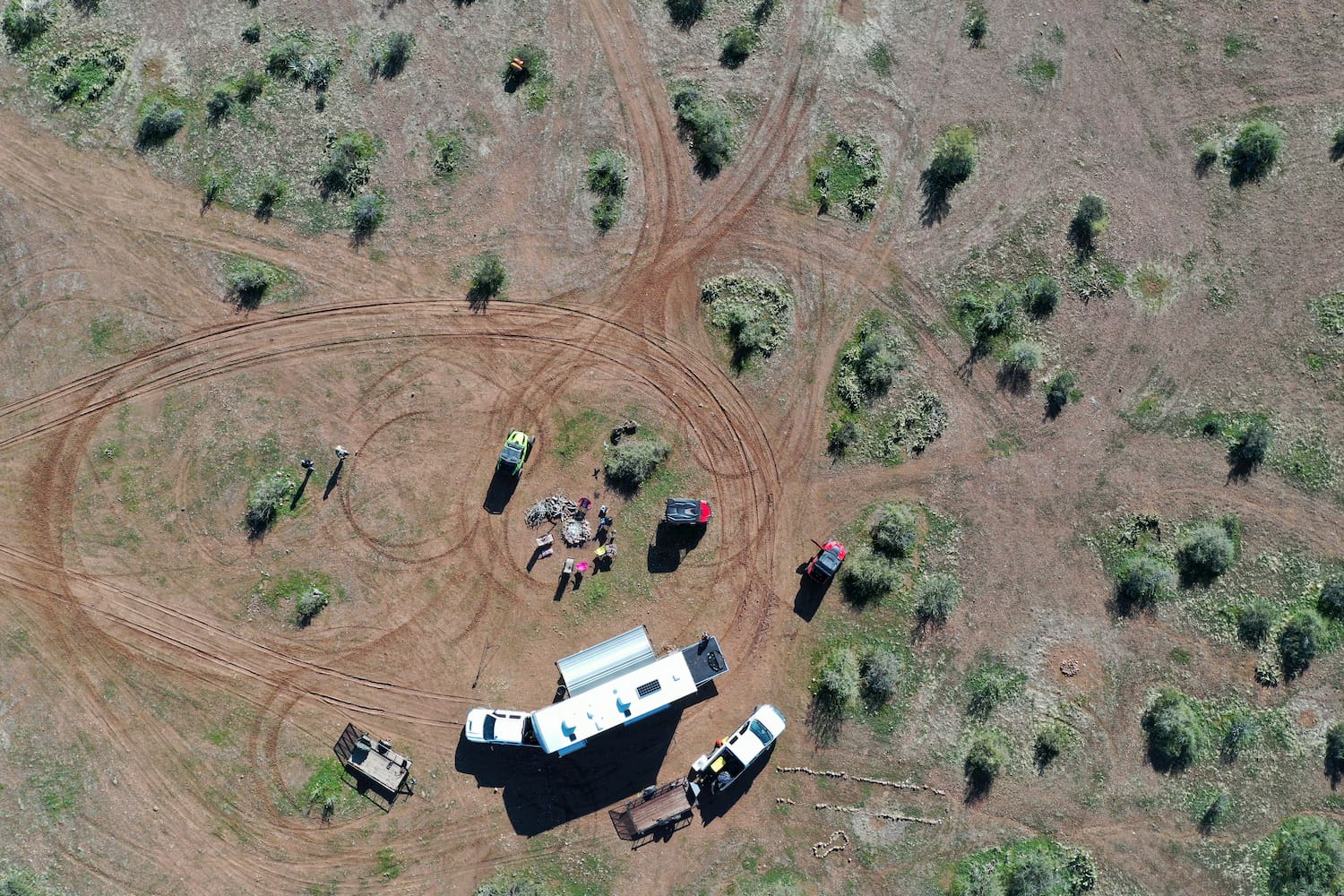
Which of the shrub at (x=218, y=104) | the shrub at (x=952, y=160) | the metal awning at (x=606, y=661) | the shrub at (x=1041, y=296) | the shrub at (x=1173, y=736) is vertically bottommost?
the shrub at (x=1173, y=736)

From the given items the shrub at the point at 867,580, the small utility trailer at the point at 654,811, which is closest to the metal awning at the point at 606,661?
the small utility trailer at the point at 654,811

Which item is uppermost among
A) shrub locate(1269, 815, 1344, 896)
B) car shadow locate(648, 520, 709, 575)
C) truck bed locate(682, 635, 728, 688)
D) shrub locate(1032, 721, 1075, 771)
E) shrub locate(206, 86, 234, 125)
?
shrub locate(206, 86, 234, 125)

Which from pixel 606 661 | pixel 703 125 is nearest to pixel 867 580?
pixel 606 661

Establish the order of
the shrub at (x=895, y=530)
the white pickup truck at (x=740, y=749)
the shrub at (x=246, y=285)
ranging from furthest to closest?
the shrub at (x=246, y=285) < the shrub at (x=895, y=530) < the white pickup truck at (x=740, y=749)

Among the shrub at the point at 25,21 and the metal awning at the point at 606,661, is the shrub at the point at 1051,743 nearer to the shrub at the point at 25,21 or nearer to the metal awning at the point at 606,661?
the metal awning at the point at 606,661

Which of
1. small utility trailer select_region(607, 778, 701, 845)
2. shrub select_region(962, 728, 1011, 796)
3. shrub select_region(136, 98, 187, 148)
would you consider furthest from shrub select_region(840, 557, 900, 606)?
shrub select_region(136, 98, 187, 148)

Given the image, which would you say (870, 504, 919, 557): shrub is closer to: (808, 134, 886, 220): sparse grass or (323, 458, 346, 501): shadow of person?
(808, 134, 886, 220): sparse grass
